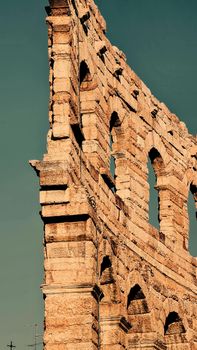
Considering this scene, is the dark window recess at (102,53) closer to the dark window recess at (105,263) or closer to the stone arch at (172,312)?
the dark window recess at (105,263)

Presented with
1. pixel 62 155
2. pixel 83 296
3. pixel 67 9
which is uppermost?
pixel 67 9

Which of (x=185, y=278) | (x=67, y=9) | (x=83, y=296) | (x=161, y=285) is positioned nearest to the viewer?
(x=83, y=296)

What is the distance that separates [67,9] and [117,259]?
15.5 feet

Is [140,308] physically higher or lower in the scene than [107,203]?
lower

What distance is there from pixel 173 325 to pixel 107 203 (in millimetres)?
4492

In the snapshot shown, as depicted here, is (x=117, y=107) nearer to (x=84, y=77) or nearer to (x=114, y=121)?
(x=114, y=121)

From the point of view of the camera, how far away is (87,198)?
16.6 meters

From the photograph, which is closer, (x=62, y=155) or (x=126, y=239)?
(x=62, y=155)

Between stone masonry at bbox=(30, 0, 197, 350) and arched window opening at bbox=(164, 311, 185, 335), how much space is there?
2 cm

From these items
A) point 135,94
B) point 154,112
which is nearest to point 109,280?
point 135,94

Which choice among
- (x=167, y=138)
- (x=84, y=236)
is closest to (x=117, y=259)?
(x=84, y=236)

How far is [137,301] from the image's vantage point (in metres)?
20.1

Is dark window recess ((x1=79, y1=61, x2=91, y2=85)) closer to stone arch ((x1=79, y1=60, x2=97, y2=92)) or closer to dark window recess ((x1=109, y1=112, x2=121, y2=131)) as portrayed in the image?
stone arch ((x1=79, y1=60, x2=97, y2=92))

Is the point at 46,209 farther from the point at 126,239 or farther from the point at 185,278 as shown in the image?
the point at 185,278
